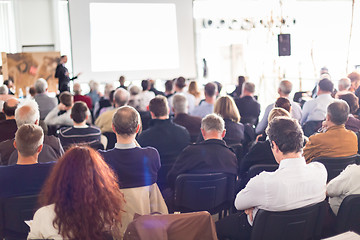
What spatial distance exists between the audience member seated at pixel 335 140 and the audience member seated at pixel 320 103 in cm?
197

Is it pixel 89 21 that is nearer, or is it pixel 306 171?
pixel 306 171

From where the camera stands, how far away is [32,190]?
8.04ft

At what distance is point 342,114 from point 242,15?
1358 centimetres

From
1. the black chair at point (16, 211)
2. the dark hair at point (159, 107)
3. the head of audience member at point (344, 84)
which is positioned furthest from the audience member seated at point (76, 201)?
the head of audience member at point (344, 84)

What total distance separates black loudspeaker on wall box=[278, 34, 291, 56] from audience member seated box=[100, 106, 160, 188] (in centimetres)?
638

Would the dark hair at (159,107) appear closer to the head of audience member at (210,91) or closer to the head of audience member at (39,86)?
the head of audience member at (210,91)

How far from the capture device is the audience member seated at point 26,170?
239cm

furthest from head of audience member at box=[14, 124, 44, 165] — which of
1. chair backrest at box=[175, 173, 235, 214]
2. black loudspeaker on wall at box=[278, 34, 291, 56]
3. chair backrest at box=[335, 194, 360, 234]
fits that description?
black loudspeaker on wall at box=[278, 34, 291, 56]

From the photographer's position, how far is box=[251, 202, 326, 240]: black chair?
2.08m

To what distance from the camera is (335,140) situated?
129 inches

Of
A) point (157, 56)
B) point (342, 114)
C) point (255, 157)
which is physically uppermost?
point (157, 56)

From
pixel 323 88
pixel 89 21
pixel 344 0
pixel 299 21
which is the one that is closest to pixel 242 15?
pixel 299 21

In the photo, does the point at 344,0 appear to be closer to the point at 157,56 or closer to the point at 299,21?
the point at 299,21

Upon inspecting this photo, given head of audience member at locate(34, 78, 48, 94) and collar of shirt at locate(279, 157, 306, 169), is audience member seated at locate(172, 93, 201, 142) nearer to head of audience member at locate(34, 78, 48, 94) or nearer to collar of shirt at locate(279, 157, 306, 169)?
collar of shirt at locate(279, 157, 306, 169)
